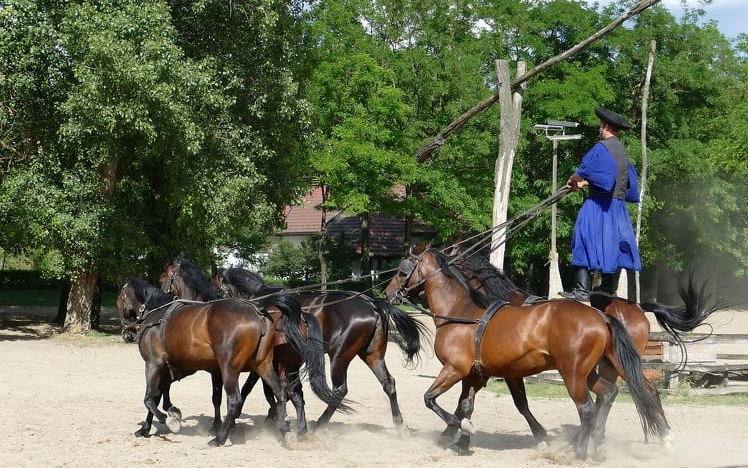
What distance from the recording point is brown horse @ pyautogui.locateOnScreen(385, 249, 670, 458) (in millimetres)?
8484

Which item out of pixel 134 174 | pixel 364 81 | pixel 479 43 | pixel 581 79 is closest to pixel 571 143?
pixel 581 79

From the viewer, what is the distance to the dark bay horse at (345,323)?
421 inches

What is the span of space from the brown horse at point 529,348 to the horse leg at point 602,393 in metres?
0.01

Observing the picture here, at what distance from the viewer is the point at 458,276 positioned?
997cm

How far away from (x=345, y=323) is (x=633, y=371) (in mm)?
3699

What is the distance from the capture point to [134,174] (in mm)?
24031

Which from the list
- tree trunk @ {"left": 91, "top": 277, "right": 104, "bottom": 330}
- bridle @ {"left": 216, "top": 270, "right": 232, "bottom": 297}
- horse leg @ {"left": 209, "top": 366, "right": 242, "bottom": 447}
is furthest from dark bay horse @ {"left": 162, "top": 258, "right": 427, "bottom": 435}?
tree trunk @ {"left": 91, "top": 277, "right": 104, "bottom": 330}

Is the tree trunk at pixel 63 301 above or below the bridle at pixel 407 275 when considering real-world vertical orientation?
below

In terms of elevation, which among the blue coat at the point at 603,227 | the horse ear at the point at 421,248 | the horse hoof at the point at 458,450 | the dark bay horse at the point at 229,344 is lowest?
the horse hoof at the point at 458,450

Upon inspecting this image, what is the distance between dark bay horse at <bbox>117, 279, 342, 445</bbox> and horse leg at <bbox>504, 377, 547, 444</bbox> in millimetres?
1981

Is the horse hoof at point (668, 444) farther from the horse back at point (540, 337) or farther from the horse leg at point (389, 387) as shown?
the horse leg at point (389, 387)

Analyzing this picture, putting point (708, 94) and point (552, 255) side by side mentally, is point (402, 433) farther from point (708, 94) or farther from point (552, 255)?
point (708, 94)

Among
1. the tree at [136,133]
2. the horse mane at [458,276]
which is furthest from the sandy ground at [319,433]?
the tree at [136,133]

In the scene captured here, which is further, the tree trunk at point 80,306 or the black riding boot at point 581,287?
the tree trunk at point 80,306
